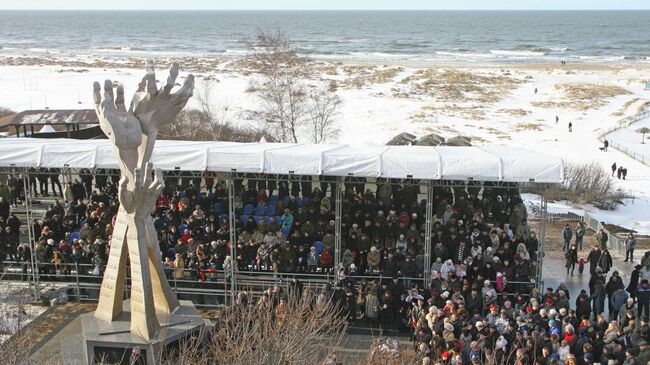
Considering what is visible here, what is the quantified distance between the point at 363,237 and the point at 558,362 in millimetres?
5724

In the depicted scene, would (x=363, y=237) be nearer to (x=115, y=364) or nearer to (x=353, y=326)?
(x=353, y=326)

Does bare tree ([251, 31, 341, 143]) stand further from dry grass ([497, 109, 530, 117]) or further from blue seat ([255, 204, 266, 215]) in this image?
dry grass ([497, 109, 530, 117])

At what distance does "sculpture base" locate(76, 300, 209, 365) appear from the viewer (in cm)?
1173

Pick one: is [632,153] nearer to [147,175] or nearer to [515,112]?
[515,112]

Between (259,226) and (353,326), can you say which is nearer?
(353,326)

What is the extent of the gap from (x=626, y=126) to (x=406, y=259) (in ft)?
119

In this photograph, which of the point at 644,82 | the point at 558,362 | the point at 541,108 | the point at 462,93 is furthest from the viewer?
the point at 644,82

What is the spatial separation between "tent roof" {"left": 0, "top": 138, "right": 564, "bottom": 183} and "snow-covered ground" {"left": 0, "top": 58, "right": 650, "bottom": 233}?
12.3 metres

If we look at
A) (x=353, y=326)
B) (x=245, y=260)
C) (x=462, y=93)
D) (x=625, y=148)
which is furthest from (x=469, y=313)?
(x=462, y=93)

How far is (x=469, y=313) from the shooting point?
13.6m

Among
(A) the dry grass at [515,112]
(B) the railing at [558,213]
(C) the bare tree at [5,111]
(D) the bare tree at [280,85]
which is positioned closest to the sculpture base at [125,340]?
(B) the railing at [558,213]

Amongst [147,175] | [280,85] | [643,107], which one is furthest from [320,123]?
[643,107]

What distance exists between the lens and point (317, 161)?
49.0ft

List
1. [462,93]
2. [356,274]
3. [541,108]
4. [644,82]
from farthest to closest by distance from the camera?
[644,82] < [462,93] < [541,108] < [356,274]
